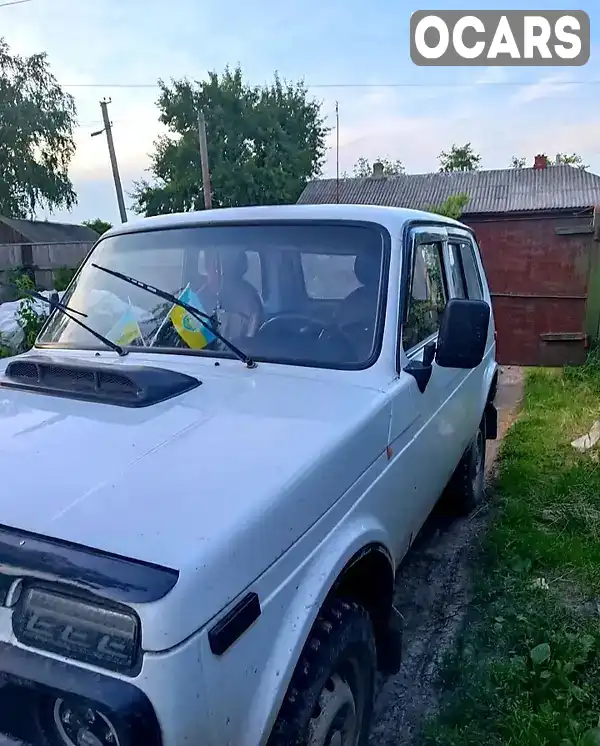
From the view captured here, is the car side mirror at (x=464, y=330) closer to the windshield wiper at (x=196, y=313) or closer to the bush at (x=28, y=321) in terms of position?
the windshield wiper at (x=196, y=313)

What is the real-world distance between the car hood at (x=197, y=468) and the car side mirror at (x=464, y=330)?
1.37 ft

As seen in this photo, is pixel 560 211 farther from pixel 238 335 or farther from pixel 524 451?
pixel 238 335

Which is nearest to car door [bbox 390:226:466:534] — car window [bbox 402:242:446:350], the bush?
car window [bbox 402:242:446:350]

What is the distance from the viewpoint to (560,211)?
679 centimetres

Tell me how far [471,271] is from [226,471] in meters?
3.32

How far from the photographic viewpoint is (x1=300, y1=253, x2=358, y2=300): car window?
2.78m

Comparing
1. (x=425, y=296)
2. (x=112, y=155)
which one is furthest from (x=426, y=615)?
(x=112, y=155)

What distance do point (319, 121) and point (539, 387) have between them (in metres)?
37.9

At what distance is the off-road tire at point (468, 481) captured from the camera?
14.4 feet

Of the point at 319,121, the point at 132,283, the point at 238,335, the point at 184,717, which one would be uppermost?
the point at 319,121

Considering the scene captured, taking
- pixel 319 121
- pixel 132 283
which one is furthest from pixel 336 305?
pixel 319 121

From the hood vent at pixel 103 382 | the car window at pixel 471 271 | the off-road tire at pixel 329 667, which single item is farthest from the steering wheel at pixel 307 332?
the car window at pixel 471 271

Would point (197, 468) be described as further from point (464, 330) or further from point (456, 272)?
point (456, 272)

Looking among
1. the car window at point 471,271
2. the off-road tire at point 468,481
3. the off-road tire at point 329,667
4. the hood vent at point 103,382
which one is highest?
the car window at point 471,271
